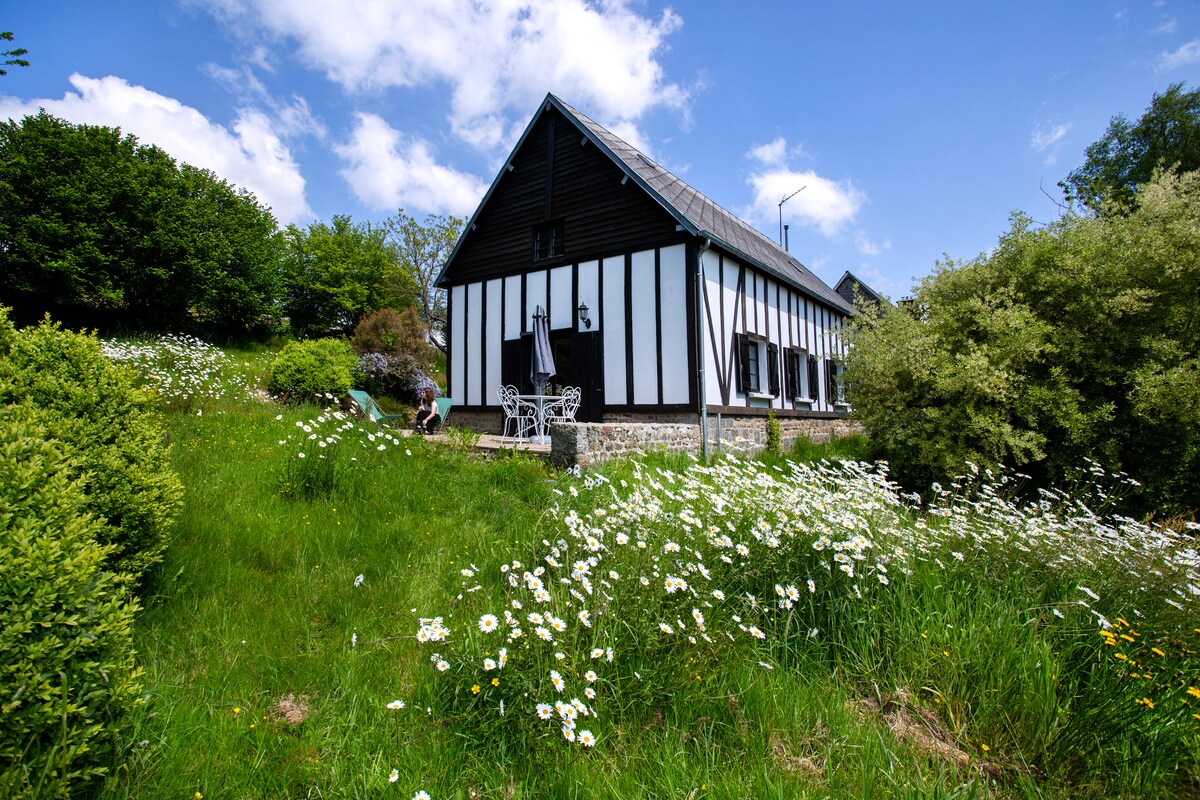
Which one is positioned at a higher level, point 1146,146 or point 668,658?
point 1146,146

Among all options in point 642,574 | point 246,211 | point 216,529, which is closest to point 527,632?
point 642,574

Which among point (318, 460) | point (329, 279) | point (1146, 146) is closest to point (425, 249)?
point (329, 279)

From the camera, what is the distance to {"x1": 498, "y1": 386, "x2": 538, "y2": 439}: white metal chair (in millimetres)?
9734

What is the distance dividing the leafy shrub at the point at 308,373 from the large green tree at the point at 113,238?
826 centimetres

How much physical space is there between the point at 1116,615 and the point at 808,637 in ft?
5.71

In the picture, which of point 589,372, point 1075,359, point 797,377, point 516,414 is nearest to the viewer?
point 1075,359

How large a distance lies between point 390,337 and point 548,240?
9587mm

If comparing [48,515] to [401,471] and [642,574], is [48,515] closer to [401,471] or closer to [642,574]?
[642,574]

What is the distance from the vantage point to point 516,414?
9.56 meters

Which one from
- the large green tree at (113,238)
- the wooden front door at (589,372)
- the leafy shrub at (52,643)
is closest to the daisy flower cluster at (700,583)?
the leafy shrub at (52,643)

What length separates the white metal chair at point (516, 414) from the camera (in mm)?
9734

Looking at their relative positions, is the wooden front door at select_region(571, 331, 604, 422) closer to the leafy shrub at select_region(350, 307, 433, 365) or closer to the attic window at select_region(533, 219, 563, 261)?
the attic window at select_region(533, 219, 563, 261)

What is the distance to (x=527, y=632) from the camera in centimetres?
239

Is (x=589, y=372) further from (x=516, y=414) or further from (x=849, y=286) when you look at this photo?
(x=849, y=286)
